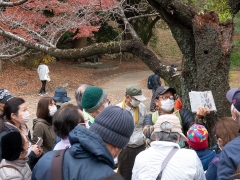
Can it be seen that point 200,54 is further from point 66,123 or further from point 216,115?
point 66,123

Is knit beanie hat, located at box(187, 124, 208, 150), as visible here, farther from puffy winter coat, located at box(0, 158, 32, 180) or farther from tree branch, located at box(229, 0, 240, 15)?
tree branch, located at box(229, 0, 240, 15)

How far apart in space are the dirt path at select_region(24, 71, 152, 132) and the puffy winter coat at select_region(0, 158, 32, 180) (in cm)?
960

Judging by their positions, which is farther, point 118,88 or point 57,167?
point 118,88

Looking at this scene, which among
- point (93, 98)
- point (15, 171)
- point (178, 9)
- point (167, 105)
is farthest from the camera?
point (167, 105)

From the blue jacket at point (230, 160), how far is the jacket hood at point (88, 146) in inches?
36.2

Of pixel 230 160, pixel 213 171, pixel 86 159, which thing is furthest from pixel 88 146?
pixel 213 171

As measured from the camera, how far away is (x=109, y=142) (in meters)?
2.03

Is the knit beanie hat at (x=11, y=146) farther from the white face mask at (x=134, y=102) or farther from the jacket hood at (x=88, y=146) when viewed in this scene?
the white face mask at (x=134, y=102)

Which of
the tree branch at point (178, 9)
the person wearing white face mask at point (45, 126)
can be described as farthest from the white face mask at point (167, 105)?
the person wearing white face mask at point (45, 126)

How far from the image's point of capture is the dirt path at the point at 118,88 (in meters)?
14.4

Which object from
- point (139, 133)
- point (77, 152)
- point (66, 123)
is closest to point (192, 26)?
point (139, 133)

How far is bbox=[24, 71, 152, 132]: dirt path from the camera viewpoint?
14.4 meters

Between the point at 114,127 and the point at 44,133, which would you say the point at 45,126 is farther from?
the point at 114,127

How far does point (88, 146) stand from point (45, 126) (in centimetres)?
236
